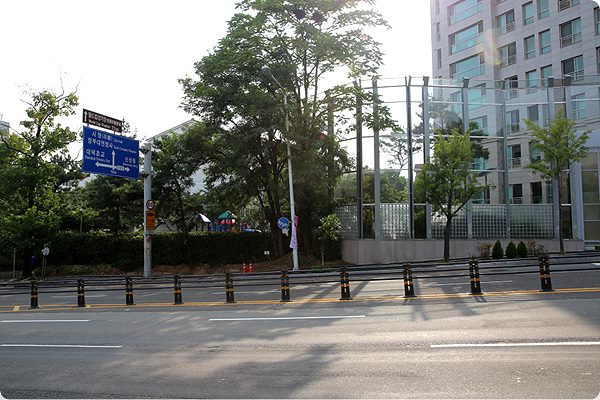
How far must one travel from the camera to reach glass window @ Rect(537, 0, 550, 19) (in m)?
42.8

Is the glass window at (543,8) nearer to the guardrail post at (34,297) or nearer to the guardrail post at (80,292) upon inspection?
the guardrail post at (80,292)

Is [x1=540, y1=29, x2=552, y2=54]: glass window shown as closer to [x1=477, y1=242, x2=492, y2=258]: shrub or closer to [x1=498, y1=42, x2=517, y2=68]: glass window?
[x1=498, y1=42, x2=517, y2=68]: glass window

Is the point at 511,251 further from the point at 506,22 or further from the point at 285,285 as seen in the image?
the point at 506,22

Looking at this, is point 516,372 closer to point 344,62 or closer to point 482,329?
point 482,329

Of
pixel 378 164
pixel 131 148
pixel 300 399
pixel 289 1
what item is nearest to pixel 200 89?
pixel 131 148

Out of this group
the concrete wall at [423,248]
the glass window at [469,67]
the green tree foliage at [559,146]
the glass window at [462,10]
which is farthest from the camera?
the glass window at [462,10]

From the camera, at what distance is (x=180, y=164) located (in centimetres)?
3394

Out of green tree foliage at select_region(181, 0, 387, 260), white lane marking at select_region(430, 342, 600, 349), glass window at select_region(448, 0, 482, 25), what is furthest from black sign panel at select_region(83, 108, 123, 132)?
glass window at select_region(448, 0, 482, 25)

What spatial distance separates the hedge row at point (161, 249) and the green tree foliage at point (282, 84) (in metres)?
6.30

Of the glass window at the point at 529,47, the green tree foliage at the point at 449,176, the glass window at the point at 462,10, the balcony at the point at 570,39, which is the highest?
the glass window at the point at 462,10

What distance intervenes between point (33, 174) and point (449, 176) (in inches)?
1052

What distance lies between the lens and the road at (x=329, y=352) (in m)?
6.28

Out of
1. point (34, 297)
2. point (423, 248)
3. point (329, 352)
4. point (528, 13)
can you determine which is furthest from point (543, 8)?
point (329, 352)

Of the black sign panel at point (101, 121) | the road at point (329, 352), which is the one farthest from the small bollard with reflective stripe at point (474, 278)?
the black sign panel at point (101, 121)
